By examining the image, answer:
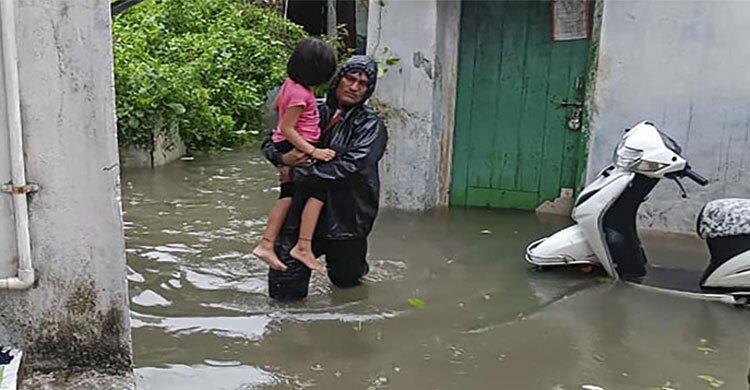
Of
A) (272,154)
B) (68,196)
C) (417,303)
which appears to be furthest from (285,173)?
(68,196)

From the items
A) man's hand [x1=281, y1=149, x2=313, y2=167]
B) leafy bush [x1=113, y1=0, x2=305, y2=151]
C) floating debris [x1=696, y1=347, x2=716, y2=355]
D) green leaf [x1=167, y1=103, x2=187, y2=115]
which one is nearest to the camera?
floating debris [x1=696, y1=347, x2=716, y2=355]

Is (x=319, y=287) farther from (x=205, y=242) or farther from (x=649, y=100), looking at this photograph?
(x=649, y=100)

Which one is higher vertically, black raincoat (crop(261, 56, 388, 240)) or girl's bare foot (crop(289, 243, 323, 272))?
black raincoat (crop(261, 56, 388, 240))

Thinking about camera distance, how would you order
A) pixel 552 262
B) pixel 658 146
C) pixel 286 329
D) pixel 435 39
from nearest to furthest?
pixel 286 329 < pixel 658 146 < pixel 552 262 < pixel 435 39

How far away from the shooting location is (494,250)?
658 cm

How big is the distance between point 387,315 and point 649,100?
325 cm

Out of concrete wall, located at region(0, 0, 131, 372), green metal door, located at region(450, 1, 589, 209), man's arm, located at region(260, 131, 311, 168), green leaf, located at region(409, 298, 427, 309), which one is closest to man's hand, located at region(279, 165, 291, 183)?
man's arm, located at region(260, 131, 311, 168)

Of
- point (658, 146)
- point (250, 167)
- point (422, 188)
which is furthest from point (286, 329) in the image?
point (250, 167)

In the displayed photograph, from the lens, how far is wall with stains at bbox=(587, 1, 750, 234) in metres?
6.64

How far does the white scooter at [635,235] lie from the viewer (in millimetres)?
5277

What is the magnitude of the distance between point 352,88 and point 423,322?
4.84ft

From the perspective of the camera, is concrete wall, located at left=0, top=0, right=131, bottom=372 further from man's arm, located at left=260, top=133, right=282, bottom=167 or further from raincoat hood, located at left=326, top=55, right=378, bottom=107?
raincoat hood, located at left=326, top=55, right=378, bottom=107

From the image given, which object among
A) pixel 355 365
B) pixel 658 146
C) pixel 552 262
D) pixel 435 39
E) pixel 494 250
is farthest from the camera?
pixel 435 39

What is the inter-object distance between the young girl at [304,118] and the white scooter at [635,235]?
5.93 ft
